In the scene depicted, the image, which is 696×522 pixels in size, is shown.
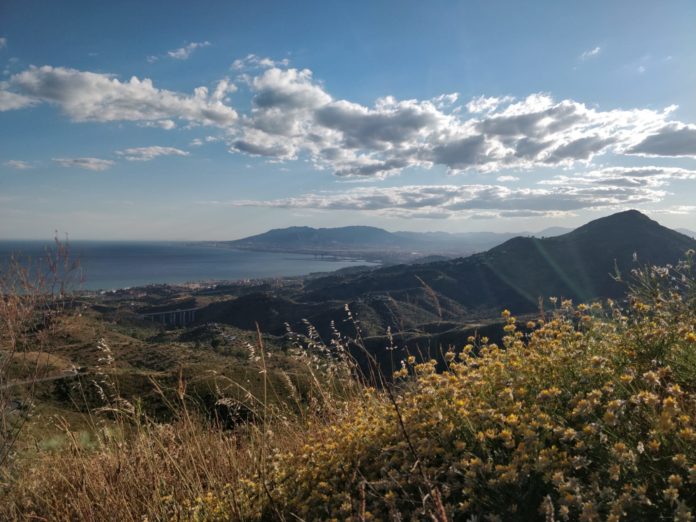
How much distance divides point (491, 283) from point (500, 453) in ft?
427

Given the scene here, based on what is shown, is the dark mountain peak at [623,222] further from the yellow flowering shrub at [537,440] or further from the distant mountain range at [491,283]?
the yellow flowering shrub at [537,440]

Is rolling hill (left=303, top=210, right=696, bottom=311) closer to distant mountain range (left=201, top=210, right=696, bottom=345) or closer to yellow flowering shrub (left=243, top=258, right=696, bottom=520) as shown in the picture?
distant mountain range (left=201, top=210, right=696, bottom=345)

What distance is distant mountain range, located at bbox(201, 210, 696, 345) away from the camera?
97000 millimetres

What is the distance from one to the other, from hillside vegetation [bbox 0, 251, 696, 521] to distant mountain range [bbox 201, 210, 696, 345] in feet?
260

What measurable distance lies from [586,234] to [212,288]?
12213cm

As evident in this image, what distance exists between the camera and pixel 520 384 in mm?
2457

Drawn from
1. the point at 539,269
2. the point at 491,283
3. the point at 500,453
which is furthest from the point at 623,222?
the point at 500,453

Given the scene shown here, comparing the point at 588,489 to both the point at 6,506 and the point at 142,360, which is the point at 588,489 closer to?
the point at 6,506

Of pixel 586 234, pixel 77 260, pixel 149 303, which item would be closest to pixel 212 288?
pixel 149 303

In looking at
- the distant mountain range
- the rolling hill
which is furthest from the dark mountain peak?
the distant mountain range

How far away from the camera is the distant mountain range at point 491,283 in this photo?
318 ft

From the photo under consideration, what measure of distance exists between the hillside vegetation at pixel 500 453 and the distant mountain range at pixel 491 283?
79356 mm

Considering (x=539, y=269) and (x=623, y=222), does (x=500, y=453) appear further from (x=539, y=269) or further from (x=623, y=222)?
(x=623, y=222)

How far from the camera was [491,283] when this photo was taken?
4961 inches
